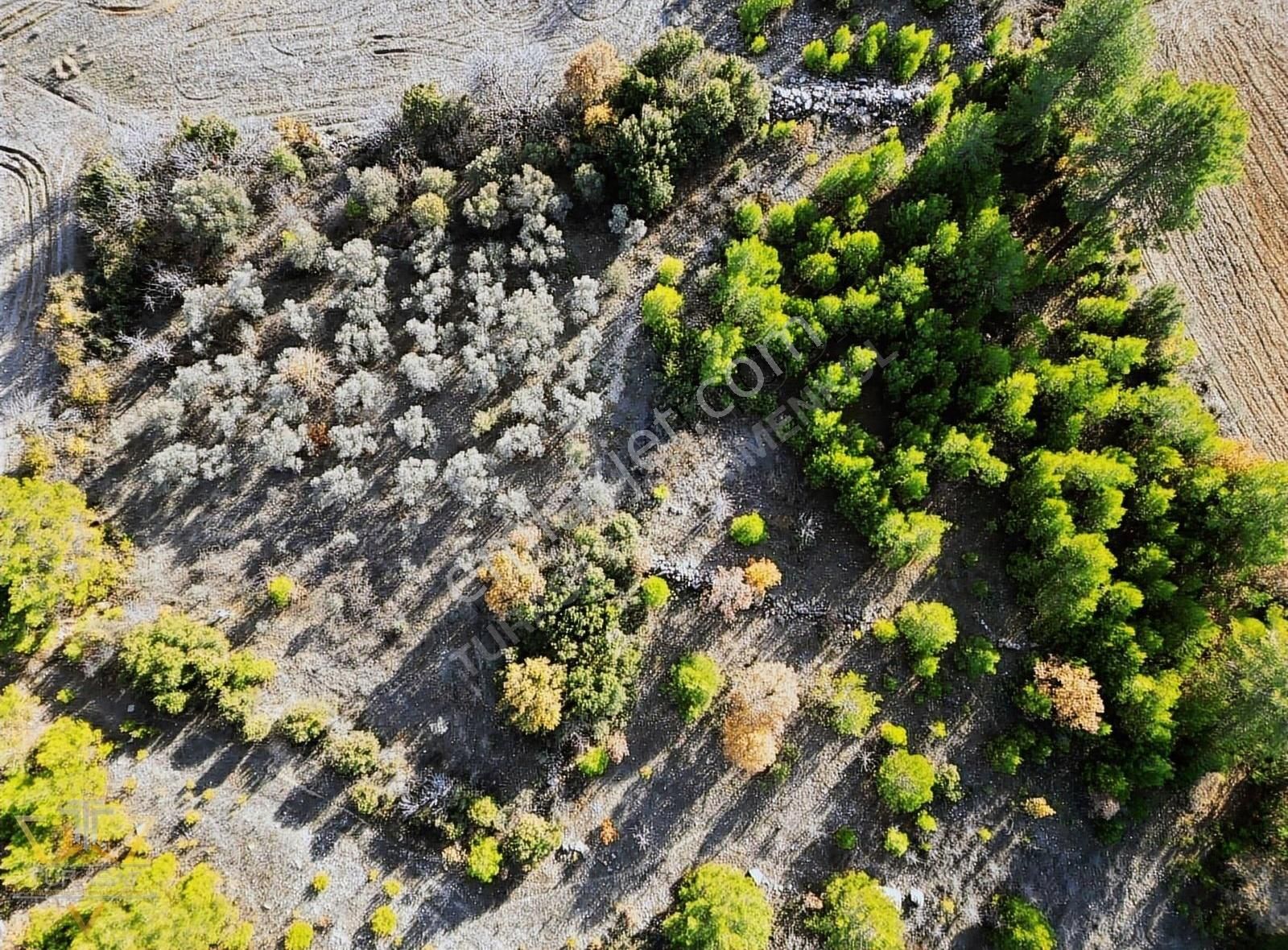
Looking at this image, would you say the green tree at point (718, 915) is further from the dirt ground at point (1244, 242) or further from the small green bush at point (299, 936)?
the dirt ground at point (1244, 242)

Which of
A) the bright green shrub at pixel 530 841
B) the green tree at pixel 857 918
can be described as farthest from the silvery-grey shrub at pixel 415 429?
the green tree at pixel 857 918

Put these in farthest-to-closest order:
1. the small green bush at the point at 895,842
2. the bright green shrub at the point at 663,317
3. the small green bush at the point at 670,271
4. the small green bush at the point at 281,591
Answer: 1. the small green bush at the point at 670,271
2. the bright green shrub at the point at 663,317
3. the small green bush at the point at 281,591
4. the small green bush at the point at 895,842

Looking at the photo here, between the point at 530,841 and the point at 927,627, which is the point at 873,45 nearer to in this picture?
the point at 927,627

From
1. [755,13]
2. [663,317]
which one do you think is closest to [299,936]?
[663,317]

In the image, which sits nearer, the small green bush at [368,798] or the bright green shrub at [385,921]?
the bright green shrub at [385,921]

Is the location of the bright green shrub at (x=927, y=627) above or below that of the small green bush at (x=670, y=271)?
below

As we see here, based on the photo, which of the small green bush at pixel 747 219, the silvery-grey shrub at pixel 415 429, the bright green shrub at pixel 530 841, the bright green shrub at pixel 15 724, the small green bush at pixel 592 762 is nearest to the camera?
the bright green shrub at pixel 15 724

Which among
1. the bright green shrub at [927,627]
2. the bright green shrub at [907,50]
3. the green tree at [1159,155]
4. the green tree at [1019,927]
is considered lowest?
the green tree at [1019,927]
